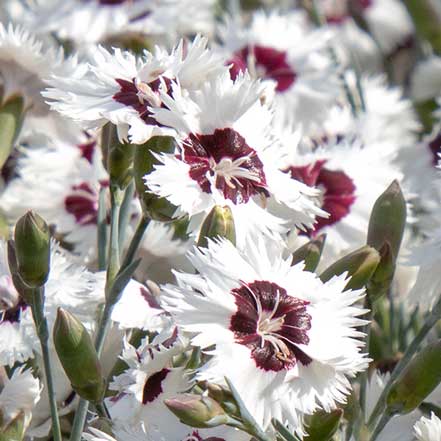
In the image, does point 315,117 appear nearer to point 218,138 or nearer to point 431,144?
point 431,144

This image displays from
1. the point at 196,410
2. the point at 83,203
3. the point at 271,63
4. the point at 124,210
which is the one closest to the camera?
the point at 196,410

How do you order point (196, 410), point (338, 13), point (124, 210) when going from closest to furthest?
point (196, 410), point (124, 210), point (338, 13)

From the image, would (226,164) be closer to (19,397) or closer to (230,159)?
(230,159)

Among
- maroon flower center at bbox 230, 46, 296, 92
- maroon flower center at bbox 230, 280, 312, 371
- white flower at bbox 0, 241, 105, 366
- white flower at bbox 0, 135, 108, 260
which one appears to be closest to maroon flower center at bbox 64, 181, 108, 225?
white flower at bbox 0, 135, 108, 260

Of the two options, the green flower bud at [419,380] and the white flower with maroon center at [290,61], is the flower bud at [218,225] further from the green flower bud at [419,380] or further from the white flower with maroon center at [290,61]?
the white flower with maroon center at [290,61]

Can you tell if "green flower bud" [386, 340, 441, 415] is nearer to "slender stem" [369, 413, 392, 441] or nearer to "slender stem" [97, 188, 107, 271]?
"slender stem" [369, 413, 392, 441]

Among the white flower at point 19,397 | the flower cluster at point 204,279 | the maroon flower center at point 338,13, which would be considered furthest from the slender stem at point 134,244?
the maroon flower center at point 338,13

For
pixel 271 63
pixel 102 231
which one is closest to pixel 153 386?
pixel 102 231
